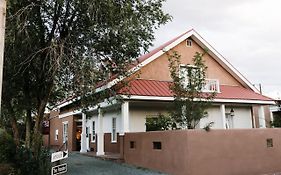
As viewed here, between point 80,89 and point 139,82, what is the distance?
24.0 feet

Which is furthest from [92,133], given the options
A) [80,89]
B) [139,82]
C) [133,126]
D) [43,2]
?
[43,2]

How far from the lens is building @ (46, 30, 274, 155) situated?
18.1 meters

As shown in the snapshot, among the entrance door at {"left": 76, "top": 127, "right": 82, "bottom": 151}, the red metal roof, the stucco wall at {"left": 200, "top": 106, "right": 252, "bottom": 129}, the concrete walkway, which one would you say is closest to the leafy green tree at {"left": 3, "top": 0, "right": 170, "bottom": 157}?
the concrete walkway

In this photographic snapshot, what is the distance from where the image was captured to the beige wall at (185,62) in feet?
64.7

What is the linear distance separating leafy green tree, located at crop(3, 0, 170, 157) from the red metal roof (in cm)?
309

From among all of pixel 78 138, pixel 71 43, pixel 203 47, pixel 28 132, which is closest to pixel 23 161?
pixel 28 132

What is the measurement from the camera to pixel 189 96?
42.6ft

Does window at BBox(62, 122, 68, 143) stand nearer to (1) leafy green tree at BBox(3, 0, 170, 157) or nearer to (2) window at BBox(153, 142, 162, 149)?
(1) leafy green tree at BBox(3, 0, 170, 157)

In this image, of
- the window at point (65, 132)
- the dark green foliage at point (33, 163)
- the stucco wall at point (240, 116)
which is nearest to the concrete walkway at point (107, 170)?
the dark green foliage at point (33, 163)

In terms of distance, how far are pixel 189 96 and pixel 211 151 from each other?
92.0 inches

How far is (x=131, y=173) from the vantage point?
1314 cm

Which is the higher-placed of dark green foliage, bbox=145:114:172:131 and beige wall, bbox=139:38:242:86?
beige wall, bbox=139:38:242:86

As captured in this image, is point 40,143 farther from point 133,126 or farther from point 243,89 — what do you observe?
point 243,89

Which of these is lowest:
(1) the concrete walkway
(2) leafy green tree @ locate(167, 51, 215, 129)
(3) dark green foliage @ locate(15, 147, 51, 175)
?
(1) the concrete walkway
